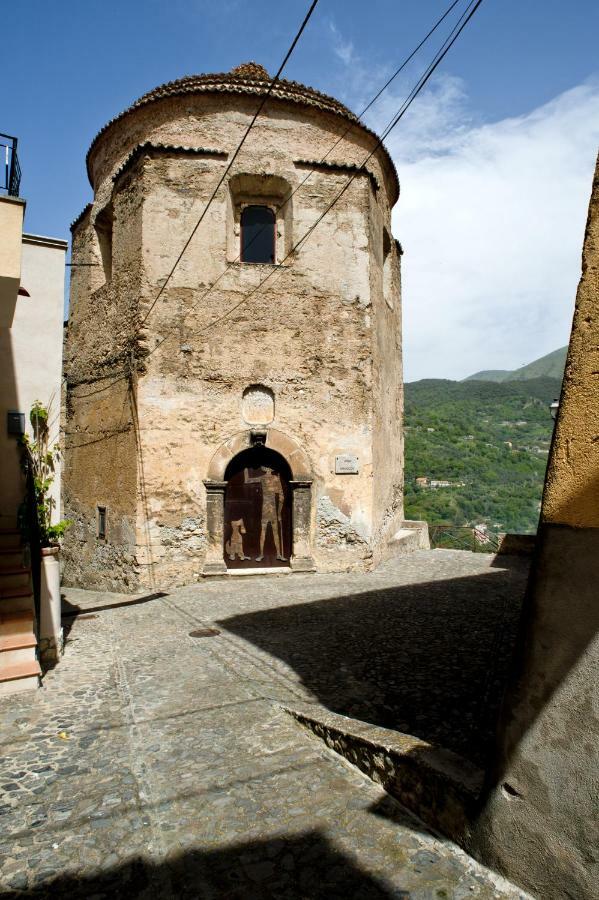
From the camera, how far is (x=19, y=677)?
5168mm

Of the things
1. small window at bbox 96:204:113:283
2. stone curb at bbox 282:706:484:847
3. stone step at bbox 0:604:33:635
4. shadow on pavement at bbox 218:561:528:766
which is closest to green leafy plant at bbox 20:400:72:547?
stone step at bbox 0:604:33:635

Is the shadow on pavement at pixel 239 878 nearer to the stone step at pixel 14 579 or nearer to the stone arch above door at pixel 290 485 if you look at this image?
the stone step at pixel 14 579

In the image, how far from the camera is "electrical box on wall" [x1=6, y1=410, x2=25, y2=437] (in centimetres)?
652

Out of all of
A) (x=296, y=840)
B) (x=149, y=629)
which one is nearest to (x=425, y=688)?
(x=296, y=840)

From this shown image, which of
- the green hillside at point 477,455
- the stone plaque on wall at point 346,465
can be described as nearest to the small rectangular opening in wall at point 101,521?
the stone plaque on wall at point 346,465

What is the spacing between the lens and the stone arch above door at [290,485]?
11008 mm

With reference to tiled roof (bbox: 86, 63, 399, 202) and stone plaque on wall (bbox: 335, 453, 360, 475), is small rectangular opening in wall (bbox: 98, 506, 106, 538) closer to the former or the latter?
stone plaque on wall (bbox: 335, 453, 360, 475)

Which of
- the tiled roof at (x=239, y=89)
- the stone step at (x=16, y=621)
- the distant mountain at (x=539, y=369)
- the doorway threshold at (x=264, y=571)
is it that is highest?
the distant mountain at (x=539, y=369)

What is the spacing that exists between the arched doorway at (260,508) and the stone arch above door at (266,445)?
18cm

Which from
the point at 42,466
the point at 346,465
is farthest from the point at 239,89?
the point at 42,466

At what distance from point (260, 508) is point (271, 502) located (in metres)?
0.26

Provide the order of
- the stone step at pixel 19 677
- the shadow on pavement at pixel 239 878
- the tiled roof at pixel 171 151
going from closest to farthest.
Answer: the shadow on pavement at pixel 239 878, the stone step at pixel 19 677, the tiled roof at pixel 171 151

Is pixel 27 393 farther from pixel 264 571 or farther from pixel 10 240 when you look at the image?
pixel 264 571

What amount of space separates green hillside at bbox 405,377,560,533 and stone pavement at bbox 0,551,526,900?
2712cm
